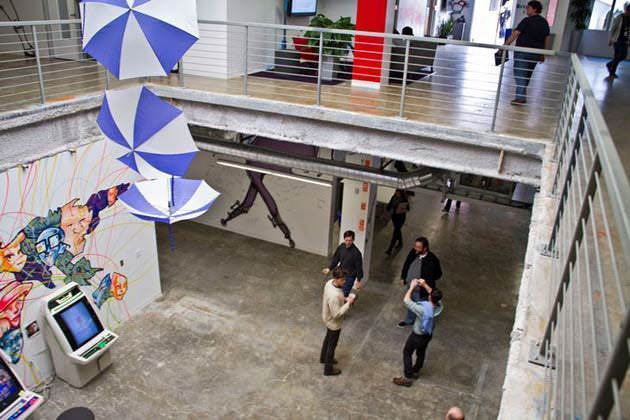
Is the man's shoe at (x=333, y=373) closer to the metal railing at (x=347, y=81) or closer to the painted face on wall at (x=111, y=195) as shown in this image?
the metal railing at (x=347, y=81)

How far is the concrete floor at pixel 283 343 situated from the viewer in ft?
22.7

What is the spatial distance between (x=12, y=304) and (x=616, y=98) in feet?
32.6

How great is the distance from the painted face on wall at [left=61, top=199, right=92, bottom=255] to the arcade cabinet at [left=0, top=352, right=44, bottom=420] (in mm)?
1978

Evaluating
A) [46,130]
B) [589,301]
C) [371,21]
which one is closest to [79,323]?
[46,130]

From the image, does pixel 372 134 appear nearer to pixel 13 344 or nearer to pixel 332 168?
pixel 332 168

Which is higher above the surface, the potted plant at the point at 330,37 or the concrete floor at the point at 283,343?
the potted plant at the point at 330,37

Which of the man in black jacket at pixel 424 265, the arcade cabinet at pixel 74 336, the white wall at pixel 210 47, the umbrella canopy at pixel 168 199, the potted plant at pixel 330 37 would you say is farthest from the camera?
the white wall at pixel 210 47

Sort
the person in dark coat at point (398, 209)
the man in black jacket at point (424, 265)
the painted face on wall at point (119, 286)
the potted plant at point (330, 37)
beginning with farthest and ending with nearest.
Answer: the person in dark coat at point (398, 209), the potted plant at point (330, 37), the painted face on wall at point (119, 286), the man in black jacket at point (424, 265)

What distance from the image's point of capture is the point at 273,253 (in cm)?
1117

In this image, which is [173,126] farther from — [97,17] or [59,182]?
[59,182]

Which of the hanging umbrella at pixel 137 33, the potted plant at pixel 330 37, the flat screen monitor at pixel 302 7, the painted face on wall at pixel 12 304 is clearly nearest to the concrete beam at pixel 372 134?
the potted plant at pixel 330 37

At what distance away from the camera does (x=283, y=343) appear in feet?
26.7

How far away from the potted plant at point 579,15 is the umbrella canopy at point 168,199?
15142 millimetres

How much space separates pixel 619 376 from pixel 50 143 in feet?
22.3
